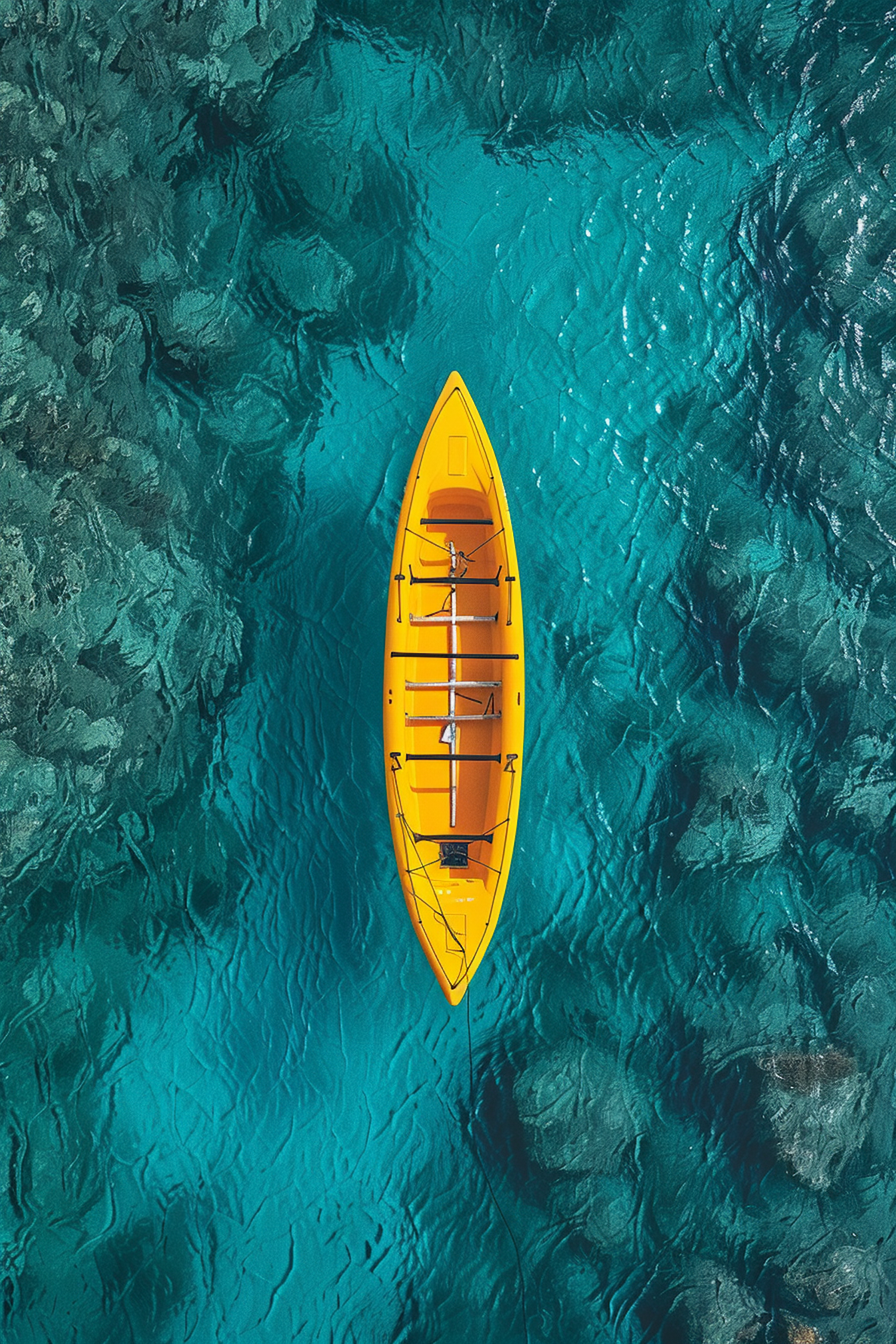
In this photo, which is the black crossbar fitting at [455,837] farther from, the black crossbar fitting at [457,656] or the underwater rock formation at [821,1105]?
the underwater rock formation at [821,1105]

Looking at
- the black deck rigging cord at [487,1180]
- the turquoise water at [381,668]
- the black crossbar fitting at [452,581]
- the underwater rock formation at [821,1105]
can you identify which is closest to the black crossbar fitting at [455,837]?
the turquoise water at [381,668]

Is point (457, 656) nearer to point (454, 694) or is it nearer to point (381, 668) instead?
point (454, 694)

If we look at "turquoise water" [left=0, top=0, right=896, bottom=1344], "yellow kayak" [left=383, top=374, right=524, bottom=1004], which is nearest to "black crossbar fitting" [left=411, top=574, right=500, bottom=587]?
"yellow kayak" [left=383, top=374, right=524, bottom=1004]

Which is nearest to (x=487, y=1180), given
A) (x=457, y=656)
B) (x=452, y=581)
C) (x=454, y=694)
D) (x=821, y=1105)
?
(x=821, y=1105)

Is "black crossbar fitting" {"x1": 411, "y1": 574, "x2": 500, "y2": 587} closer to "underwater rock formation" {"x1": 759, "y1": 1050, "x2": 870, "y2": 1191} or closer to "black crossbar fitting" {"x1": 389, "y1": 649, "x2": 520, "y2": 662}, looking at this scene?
"black crossbar fitting" {"x1": 389, "y1": 649, "x2": 520, "y2": 662}

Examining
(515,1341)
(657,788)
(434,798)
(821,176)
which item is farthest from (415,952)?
(821,176)
